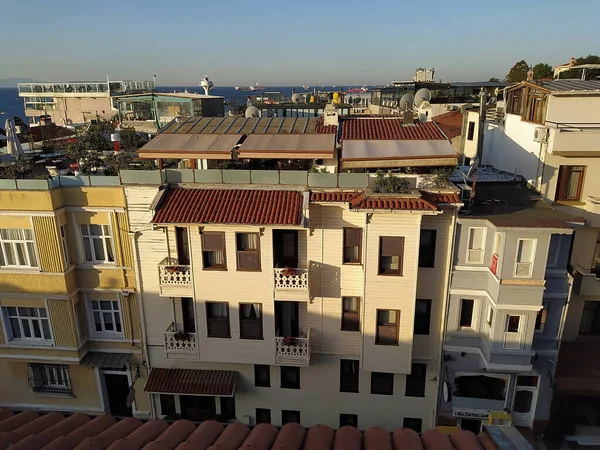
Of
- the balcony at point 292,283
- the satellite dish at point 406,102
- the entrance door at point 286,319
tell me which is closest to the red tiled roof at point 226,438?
the balcony at point 292,283

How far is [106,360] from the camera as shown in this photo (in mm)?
18922

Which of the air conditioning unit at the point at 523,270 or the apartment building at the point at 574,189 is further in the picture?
the apartment building at the point at 574,189

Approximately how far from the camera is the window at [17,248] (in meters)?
17.3

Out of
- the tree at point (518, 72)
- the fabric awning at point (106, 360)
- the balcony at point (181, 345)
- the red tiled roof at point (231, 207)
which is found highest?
the tree at point (518, 72)

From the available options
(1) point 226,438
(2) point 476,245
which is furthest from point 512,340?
(1) point 226,438

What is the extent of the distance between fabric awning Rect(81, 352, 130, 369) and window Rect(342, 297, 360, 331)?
1003cm

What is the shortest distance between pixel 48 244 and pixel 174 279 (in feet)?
17.4

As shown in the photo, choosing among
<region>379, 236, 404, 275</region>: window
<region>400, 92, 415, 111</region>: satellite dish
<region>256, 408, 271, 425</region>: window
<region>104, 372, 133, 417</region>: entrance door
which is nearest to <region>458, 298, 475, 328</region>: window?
<region>379, 236, 404, 275</region>: window

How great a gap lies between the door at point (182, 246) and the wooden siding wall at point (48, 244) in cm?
472

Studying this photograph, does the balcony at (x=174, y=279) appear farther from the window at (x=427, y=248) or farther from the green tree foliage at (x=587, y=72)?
the green tree foliage at (x=587, y=72)

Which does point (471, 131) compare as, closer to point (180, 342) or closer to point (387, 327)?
point (387, 327)

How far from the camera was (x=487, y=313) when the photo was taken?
1692 cm

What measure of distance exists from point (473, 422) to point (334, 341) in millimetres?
7401

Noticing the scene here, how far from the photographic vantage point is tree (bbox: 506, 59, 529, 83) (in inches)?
2340
